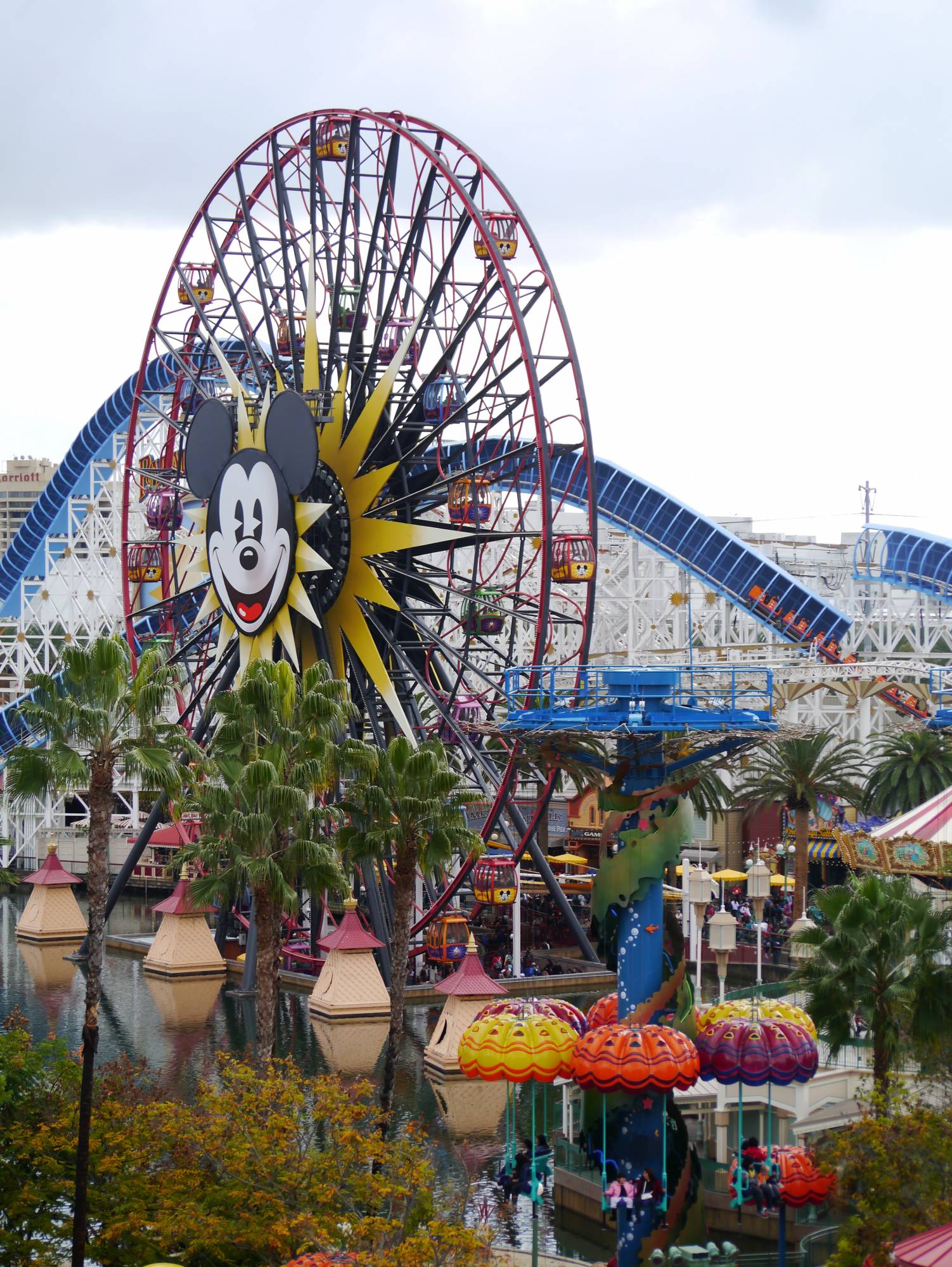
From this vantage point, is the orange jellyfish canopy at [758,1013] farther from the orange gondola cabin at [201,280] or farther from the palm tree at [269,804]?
the orange gondola cabin at [201,280]

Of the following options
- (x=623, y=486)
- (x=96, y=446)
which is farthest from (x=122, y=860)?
(x=623, y=486)

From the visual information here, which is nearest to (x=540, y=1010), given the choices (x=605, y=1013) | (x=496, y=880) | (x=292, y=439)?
(x=605, y=1013)

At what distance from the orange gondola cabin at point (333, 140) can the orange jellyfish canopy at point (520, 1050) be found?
2883cm

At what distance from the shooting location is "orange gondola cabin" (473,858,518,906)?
43812mm

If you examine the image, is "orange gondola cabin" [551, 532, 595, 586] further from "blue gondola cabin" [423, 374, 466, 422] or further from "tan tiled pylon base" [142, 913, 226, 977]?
"tan tiled pylon base" [142, 913, 226, 977]

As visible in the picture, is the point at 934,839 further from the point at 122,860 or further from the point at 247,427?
the point at 122,860

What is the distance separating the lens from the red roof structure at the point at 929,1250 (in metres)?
17.8

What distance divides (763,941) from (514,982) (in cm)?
867

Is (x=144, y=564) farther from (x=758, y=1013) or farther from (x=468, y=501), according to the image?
(x=758, y=1013)

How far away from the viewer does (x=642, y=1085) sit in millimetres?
25766

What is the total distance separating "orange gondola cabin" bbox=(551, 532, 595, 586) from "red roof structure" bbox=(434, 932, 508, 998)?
386 inches

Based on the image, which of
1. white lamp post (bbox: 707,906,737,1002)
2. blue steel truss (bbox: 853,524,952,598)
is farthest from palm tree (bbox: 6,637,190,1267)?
blue steel truss (bbox: 853,524,952,598)

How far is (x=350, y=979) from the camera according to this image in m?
44.2

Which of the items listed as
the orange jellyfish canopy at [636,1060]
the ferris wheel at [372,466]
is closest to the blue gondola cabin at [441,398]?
the ferris wheel at [372,466]
